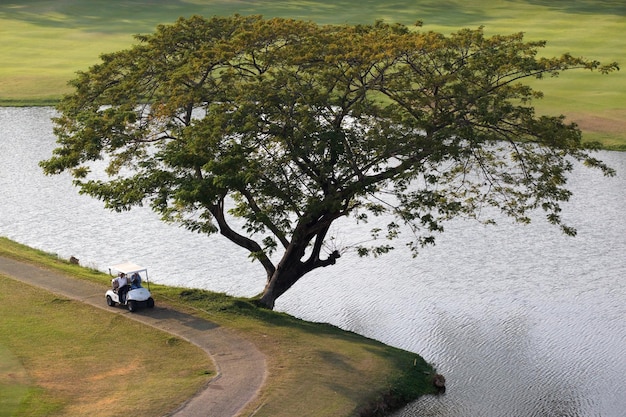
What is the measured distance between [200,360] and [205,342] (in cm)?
141

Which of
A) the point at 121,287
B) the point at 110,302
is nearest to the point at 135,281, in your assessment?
the point at 121,287

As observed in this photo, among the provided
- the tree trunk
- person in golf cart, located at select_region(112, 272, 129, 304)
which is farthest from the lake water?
person in golf cart, located at select_region(112, 272, 129, 304)

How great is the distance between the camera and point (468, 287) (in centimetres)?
3600

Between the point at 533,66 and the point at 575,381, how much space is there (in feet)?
31.0

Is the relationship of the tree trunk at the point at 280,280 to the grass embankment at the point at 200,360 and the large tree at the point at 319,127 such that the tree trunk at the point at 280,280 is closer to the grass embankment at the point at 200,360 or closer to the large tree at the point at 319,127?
the large tree at the point at 319,127

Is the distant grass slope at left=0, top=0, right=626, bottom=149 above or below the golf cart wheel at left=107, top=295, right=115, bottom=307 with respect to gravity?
above

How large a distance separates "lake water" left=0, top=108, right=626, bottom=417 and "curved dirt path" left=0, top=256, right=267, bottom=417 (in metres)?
4.14

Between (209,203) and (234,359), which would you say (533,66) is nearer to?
(209,203)

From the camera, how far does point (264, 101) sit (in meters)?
30.0

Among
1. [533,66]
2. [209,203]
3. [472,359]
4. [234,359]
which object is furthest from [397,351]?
[533,66]

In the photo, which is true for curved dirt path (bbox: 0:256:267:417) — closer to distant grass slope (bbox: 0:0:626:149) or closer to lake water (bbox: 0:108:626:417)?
lake water (bbox: 0:108:626:417)

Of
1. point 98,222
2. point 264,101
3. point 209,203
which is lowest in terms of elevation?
point 98,222

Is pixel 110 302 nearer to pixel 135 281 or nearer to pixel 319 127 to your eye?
pixel 135 281

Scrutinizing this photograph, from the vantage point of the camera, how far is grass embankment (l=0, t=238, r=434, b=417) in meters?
24.2
